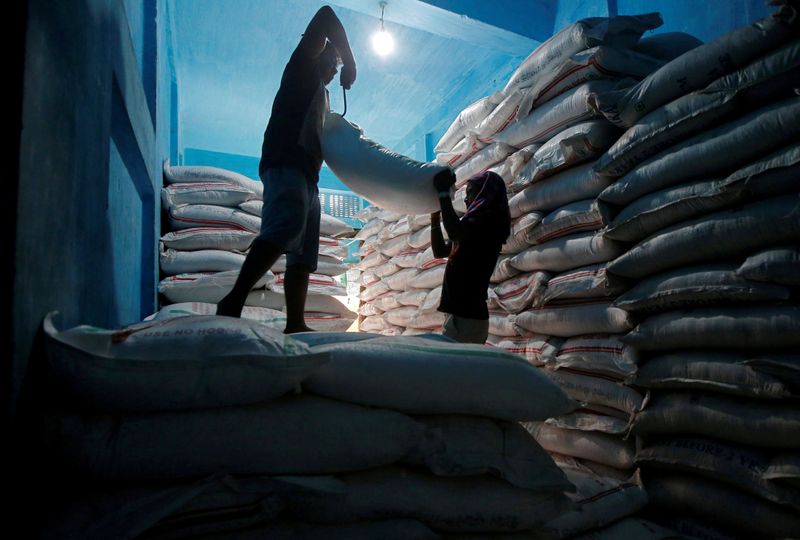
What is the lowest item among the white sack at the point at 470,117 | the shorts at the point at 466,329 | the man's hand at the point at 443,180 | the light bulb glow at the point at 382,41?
the shorts at the point at 466,329

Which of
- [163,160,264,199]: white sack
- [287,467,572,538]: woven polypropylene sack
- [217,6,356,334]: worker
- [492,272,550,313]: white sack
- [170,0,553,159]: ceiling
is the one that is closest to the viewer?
[287,467,572,538]: woven polypropylene sack

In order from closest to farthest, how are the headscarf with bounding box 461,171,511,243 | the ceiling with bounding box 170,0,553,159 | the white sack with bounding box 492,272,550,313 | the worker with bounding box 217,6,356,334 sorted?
the worker with bounding box 217,6,356,334
the headscarf with bounding box 461,171,511,243
the white sack with bounding box 492,272,550,313
the ceiling with bounding box 170,0,553,159

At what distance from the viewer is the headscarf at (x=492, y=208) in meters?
1.92

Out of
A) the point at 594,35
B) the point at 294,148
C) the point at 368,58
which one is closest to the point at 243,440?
the point at 294,148

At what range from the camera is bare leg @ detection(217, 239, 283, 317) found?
1.35 meters

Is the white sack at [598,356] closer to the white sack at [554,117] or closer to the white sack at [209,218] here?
the white sack at [554,117]

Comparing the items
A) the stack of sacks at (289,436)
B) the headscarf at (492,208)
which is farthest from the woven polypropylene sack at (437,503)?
the headscarf at (492,208)

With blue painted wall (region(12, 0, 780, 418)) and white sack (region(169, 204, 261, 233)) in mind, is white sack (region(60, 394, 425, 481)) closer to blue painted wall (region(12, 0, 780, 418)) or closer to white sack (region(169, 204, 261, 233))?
blue painted wall (region(12, 0, 780, 418))

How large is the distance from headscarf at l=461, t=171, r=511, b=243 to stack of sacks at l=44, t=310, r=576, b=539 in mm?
1064

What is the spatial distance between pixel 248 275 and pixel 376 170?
0.52 meters

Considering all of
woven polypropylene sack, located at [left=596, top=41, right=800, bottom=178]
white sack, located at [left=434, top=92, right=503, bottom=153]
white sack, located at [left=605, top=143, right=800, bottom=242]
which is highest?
white sack, located at [left=434, top=92, right=503, bottom=153]

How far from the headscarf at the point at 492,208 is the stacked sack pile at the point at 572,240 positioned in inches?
8.8

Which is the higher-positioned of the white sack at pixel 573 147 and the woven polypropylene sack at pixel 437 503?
the white sack at pixel 573 147

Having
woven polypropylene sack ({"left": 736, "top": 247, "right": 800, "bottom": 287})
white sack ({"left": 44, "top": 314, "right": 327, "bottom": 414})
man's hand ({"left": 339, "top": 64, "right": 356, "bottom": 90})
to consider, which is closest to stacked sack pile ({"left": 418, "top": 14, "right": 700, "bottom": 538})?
woven polypropylene sack ({"left": 736, "top": 247, "right": 800, "bottom": 287})
